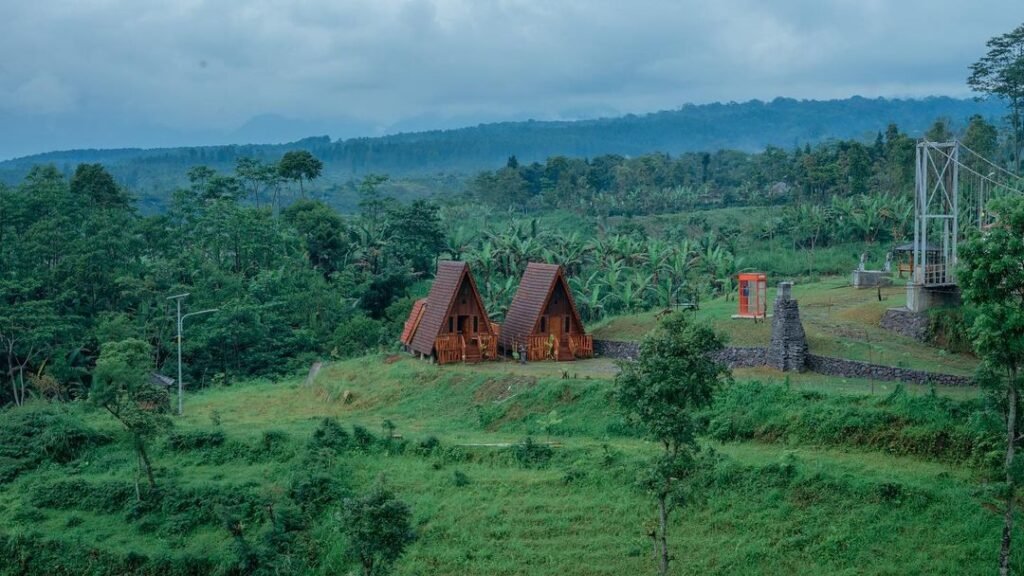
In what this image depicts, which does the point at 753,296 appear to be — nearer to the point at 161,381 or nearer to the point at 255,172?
the point at 161,381

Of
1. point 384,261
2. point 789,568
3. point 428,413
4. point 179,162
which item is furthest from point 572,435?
point 179,162

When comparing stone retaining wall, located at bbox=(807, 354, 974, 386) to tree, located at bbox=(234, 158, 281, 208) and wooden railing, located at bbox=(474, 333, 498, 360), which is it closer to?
wooden railing, located at bbox=(474, 333, 498, 360)

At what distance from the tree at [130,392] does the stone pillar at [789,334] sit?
16.1 m

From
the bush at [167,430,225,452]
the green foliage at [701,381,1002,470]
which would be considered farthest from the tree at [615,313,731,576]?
the bush at [167,430,225,452]

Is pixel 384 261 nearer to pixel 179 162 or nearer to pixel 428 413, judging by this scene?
pixel 428 413

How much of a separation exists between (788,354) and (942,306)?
4859 millimetres

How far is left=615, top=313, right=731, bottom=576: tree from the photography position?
58.1ft

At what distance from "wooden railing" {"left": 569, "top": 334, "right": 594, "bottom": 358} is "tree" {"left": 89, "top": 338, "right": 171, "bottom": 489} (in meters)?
12.8

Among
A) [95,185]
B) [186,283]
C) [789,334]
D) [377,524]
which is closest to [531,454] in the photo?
[789,334]

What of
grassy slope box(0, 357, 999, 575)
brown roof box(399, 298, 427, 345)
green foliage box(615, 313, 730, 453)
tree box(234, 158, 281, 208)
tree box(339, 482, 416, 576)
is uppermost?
tree box(234, 158, 281, 208)

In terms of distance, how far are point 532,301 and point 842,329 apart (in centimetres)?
967

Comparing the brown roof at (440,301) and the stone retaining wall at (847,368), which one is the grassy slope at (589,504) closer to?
the stone retaining wall at (847,368)

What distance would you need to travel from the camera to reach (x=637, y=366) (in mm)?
18234

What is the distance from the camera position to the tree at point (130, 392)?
83.2 ft
